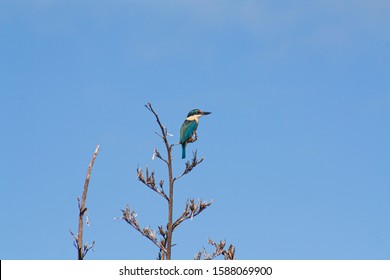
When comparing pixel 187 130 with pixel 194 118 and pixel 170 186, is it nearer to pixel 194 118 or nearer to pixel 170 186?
pixel 194 118

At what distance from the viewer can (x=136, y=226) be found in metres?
8.50

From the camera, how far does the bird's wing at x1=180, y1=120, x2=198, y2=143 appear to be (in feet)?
34.1

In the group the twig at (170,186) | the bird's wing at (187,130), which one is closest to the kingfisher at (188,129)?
the bird's wing at (187,130)

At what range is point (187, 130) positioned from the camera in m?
10.5

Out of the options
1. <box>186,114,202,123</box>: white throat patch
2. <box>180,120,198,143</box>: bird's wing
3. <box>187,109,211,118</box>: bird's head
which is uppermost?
<box>187,109,211,118</box>: bird's head

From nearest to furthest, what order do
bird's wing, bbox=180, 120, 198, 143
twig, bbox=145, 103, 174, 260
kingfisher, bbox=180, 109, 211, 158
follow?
1. twig, bbox=145, 103, 174, 260
2. kingfisher, bbox=180, 109, 211, 158
3. bird's wing, bbox=180, 120, 198, 143

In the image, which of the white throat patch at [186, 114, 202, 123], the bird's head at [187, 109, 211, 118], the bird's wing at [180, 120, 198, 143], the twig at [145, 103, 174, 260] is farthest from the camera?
the bird's head at [187, 109, 211, 118]

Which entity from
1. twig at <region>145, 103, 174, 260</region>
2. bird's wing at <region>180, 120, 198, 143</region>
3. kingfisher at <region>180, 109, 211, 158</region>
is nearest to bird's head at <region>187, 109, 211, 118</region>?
kingfisher at <region>180, 109, 211, 158</region>

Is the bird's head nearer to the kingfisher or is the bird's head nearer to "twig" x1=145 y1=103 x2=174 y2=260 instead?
the kingfisher

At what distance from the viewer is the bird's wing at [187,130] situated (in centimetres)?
1039

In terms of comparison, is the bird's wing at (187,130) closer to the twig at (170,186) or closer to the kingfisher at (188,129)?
the kingfisher at (188,129)

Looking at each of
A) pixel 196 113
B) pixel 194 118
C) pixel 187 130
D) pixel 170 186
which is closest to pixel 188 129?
pixel 187 130
